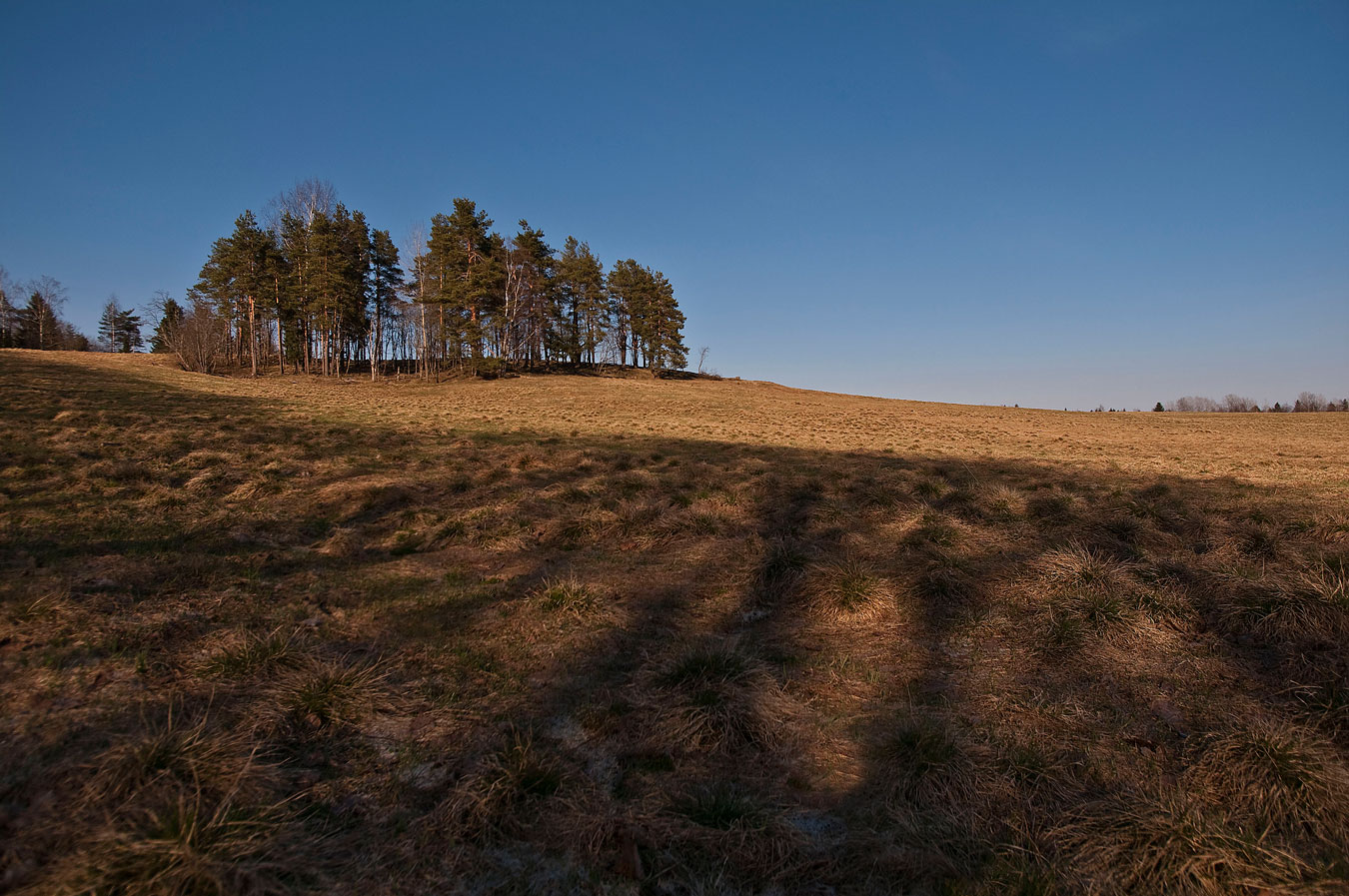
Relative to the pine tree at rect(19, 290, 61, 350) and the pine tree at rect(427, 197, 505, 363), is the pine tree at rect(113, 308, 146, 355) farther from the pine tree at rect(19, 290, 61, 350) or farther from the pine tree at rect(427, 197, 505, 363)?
the pine tree at rect(427, 197, 505, 363)

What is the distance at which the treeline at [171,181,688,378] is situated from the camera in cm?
4669

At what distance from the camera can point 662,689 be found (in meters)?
4.21

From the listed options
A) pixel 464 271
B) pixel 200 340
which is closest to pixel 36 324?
pixel 200 340

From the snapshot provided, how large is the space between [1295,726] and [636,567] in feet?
17.8

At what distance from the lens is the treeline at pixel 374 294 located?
46.7m

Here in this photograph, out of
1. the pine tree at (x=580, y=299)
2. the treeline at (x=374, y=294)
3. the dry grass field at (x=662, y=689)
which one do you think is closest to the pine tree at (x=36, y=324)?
the treeline at (x=374, y=294)

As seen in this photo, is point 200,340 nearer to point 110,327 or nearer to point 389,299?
point 389,299

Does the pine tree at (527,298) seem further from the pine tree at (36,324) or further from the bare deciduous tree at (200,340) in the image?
the pine tree at (36,324)

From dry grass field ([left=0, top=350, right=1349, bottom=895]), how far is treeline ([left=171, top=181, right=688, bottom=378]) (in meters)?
41.9

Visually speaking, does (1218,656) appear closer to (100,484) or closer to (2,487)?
(100,484)

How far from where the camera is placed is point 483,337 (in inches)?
1970

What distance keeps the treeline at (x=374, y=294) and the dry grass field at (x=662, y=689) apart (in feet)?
138

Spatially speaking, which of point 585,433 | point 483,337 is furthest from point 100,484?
point 483,337

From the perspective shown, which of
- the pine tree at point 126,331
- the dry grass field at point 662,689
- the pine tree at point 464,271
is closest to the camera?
the dry grass field at point 662,689
